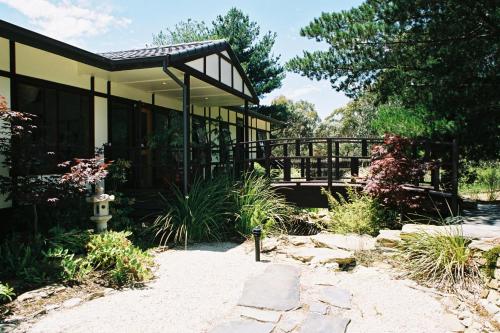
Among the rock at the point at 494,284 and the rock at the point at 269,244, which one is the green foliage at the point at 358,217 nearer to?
the rock at the point at 269,244

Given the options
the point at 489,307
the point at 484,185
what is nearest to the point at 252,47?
the point at 484,185

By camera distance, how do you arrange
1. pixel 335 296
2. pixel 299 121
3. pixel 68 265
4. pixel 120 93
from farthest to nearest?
1. pixel 299 121
2. pixel 120 93
3. pixel 68 265
4. pixel 335 296

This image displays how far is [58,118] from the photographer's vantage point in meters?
7.31

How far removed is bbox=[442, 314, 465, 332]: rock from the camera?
3578 millimetres

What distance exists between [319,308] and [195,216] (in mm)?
3573

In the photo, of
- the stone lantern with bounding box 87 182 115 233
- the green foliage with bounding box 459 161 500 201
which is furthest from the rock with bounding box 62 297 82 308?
the green foliage with bounding box 459 161 500 201

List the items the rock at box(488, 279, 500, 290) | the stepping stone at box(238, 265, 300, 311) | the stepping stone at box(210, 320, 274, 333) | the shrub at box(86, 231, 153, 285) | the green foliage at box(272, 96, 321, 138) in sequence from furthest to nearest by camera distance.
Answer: the green foliage at box(272, 96, 321, 138) → the shrub at box(86, 231, 153, 285) → the rock at box(488, 279, 500, 290) → the stepping stone at box(238, 265, 300, 311) → the stepping stone at box(210, 320, 274, 333)

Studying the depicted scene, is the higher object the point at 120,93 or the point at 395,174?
the point at 120,93

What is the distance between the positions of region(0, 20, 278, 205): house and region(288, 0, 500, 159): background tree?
303cm

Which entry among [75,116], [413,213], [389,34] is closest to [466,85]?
[389,34]

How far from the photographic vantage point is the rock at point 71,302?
13.4 ft

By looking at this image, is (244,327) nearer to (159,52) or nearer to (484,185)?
(159,52)

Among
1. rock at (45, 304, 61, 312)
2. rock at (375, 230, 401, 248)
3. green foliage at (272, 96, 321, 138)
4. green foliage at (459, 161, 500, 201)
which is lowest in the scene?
rock at (45, 304, 61, 312)

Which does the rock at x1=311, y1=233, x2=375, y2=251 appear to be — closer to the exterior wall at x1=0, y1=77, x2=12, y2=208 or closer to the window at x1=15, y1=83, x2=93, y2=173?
the window at x1=15, y1=83, x2=93, y2=173
